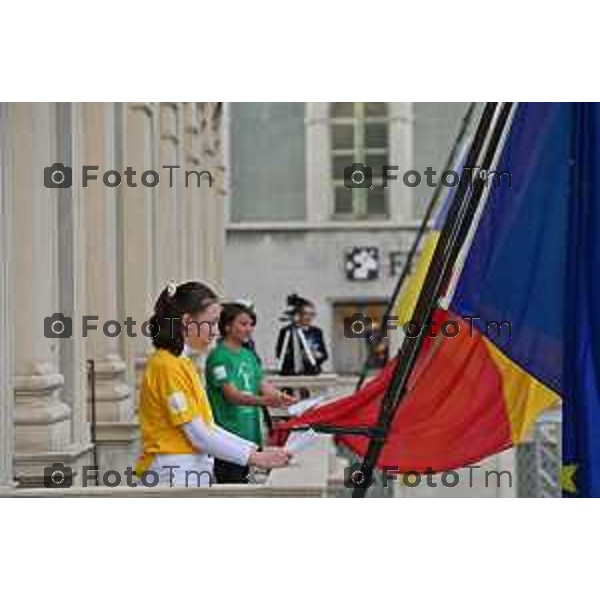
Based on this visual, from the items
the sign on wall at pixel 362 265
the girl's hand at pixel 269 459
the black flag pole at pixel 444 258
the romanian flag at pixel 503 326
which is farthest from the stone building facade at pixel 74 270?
the sign on wall at pixel 362 265

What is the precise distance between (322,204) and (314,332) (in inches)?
223

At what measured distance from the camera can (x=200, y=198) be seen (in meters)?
10.5

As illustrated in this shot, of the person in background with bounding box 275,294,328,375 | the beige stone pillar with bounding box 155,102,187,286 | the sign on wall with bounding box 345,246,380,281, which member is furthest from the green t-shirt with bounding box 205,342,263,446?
the sign on wall with bounding box 345,246,380,281

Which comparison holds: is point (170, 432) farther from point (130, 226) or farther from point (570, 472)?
point (130, 226)

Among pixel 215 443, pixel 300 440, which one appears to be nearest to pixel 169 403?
pixel 215 443

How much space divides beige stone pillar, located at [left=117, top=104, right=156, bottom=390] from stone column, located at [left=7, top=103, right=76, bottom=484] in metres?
1.12

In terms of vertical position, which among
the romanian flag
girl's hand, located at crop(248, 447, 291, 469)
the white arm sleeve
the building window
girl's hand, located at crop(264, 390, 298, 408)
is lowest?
girl's hand, located at crop(248, 447, 291, 469)

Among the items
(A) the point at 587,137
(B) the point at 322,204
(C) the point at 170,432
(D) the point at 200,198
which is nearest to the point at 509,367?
(A) the point at 587,137

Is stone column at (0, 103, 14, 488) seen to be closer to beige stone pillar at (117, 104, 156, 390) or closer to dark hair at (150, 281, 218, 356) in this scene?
dark hair at (150, 281, 218, 356)

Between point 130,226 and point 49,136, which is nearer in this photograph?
point 49,136

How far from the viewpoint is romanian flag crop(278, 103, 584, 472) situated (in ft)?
15.1

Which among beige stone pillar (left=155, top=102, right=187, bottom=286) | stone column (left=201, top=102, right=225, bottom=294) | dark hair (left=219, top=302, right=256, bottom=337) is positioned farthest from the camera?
stone column (left=201, top=102, right=225, bottom=294)

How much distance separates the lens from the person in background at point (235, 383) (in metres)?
5.10

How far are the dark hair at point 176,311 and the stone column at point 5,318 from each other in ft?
1.86
